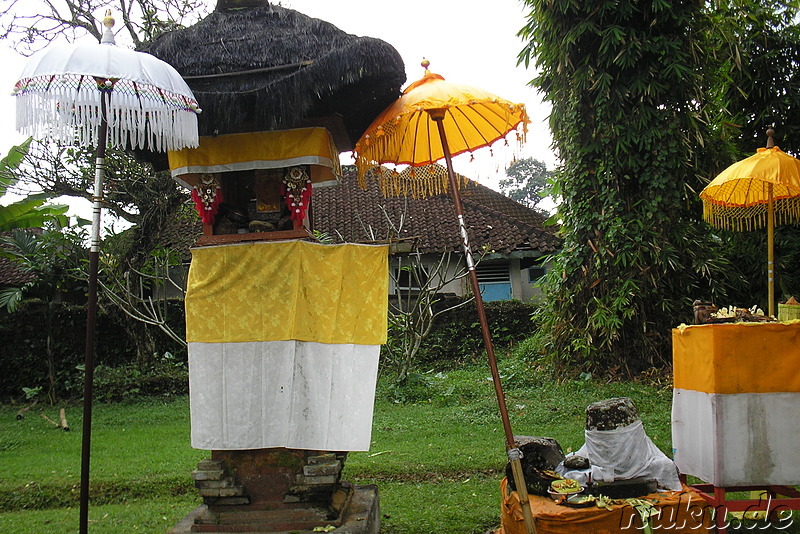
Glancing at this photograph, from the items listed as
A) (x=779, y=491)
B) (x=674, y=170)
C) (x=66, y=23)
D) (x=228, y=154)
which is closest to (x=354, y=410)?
(x=228, y=154)

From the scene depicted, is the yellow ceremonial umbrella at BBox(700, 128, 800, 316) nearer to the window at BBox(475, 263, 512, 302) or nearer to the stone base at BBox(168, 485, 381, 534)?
the stone base at BBox(168, 485, 381, 534)

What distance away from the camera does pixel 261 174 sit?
4.69 m

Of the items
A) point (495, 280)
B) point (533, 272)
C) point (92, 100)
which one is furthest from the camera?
point (533, 272)

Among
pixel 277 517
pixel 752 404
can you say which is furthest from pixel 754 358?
pixel 277 517

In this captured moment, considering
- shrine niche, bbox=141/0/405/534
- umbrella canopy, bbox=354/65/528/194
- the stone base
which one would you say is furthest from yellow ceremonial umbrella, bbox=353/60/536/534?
the stone base

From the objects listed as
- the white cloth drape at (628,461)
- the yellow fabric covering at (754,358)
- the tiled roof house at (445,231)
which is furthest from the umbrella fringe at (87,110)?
the tiled roof house at (445,231)

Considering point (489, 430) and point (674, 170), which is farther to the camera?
point (674, 170)

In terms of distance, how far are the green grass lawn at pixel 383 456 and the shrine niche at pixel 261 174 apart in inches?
93.7

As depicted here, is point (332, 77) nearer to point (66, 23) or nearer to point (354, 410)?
point (354, 410)

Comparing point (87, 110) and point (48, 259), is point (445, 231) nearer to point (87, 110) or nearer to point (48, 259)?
point (48, 259)

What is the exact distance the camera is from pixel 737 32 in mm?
10008

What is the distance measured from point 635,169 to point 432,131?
536cm

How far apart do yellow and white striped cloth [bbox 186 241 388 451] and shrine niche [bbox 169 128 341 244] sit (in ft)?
0.79

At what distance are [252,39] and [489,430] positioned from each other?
519 cm
